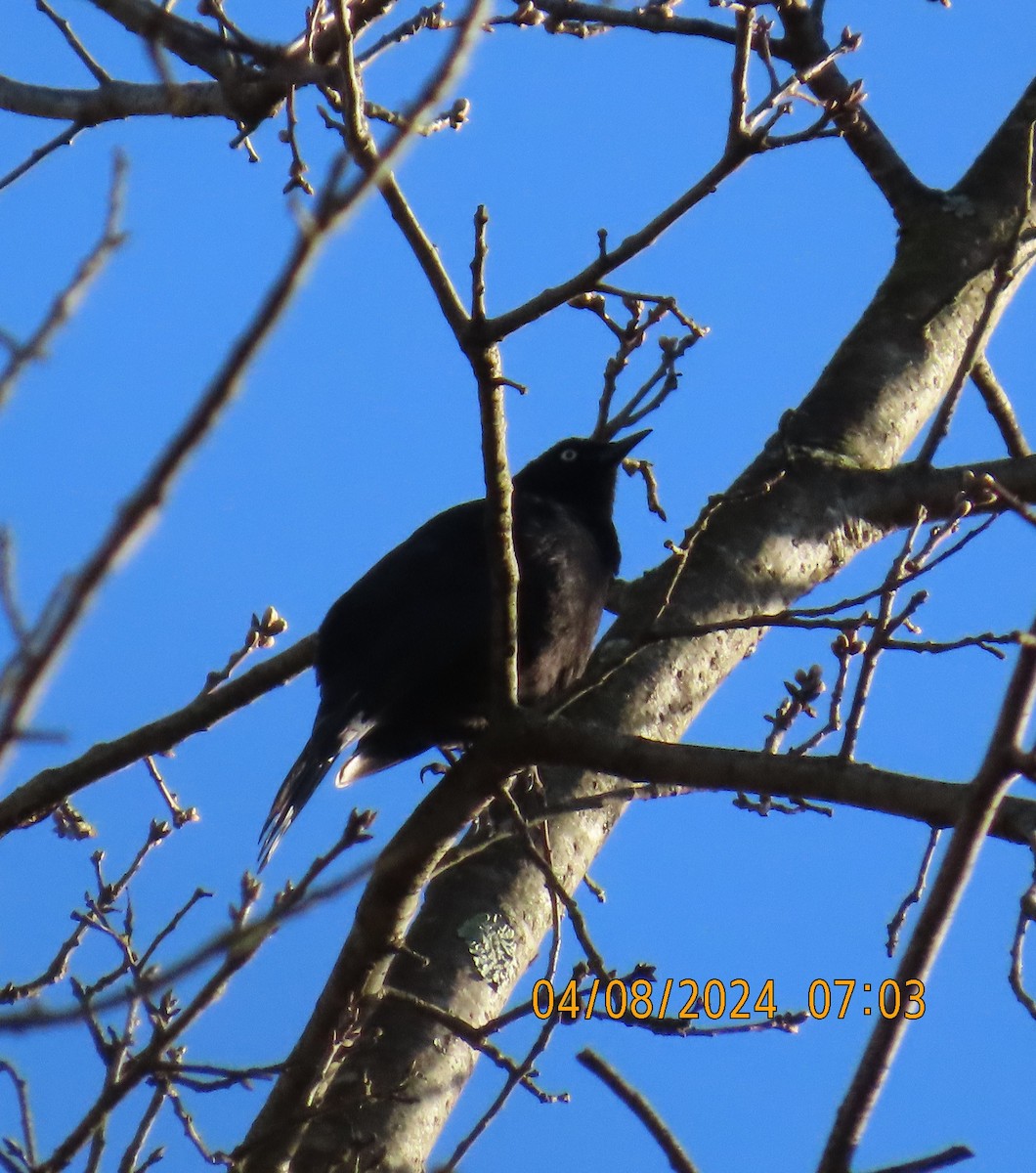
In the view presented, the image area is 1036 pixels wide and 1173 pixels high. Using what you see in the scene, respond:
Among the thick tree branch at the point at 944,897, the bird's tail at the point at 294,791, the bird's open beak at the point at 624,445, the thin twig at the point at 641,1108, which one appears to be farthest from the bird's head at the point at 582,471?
the thick tree branch at the point at 944,897

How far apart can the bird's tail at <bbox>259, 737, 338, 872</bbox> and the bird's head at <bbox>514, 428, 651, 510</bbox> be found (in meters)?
1.88

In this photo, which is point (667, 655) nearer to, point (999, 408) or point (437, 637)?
point (437, 637)

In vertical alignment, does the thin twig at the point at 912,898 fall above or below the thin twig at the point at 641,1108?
above

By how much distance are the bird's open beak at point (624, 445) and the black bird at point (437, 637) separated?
30.4 inches

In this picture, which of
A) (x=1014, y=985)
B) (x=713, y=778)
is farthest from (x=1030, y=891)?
(x=713, y=778)

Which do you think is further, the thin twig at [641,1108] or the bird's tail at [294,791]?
the bird's tail at [294,791]

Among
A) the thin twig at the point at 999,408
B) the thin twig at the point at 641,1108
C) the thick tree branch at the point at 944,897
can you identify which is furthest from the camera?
the thin twig at the point at 999,408

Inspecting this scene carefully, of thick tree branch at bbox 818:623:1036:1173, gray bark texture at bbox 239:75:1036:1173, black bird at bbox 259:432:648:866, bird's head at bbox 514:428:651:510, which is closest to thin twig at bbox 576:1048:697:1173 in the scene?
thick tree branch at bbox 818:623:1036:1173

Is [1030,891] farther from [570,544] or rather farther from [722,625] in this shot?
[570,544]

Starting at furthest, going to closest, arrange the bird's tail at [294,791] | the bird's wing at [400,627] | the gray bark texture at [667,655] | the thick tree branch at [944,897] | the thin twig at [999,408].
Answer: the thin twig at [999,408] → the bird's wing at [400,627] → the bird's tail at [294,791] → the gray bark texture at [667,655] → the thick tree branch at [944,897]

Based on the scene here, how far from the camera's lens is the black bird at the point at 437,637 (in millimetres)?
4316

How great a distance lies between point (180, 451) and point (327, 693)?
10.5 ft

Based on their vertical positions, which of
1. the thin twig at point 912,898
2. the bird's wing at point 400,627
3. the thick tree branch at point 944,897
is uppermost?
the bird's wing at point 400,627

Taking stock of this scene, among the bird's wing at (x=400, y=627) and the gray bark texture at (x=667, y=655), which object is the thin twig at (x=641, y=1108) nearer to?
the gray bark texture at (x=667, y=655)
